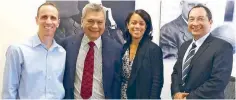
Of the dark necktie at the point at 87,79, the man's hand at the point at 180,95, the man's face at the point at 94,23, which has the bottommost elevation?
the man's hand at the point at 180,95

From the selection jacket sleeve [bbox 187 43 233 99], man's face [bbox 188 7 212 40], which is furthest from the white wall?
jacket sleeve [bbox 187 43 233 99]

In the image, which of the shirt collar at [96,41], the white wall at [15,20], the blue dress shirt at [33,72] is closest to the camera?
the blue dress shirt at [33,72]

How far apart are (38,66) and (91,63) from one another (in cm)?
44

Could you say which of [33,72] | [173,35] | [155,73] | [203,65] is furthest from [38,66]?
[173,35]

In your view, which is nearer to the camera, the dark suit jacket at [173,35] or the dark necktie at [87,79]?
the dark necktie at [87,79]

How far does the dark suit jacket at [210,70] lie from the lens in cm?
204

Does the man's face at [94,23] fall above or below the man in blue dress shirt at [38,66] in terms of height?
above

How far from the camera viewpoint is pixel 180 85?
88.7 inches

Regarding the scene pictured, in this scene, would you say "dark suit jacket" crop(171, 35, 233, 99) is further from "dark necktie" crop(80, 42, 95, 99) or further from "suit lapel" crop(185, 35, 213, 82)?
"dark necktie" crop(80, 42, 95, 99)

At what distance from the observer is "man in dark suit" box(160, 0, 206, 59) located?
294 centimetres

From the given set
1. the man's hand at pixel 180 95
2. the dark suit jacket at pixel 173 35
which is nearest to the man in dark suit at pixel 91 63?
the man's hand at pixel 180 95

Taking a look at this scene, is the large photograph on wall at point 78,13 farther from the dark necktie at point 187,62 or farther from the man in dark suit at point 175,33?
the dark necktie at point 187,62

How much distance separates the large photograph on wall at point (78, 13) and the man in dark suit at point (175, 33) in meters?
0.47

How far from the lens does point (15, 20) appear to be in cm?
290
